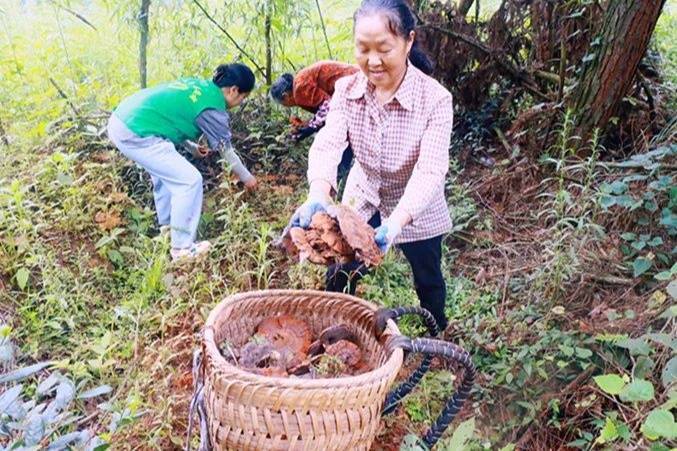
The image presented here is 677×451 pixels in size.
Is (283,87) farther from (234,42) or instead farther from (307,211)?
(307,211)

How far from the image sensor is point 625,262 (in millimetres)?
2701

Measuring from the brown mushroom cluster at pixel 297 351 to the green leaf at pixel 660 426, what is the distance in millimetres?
792

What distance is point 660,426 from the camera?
58.1 inches

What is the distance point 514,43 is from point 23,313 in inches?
132

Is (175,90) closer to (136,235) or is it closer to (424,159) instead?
(136,235)

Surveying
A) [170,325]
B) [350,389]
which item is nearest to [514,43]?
[170,325]

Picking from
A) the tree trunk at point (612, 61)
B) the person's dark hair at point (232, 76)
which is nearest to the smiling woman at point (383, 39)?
the person's dark hair at point (232, 76)

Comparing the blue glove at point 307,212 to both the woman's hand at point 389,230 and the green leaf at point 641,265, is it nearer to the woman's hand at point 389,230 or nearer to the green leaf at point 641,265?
the woman's hand at point 389,230

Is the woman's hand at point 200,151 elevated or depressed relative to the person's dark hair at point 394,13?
depressed

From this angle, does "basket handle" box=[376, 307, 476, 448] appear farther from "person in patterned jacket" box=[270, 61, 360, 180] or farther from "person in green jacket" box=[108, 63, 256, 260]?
"person in patterned jacket" box=[270, 61, 360, 180]

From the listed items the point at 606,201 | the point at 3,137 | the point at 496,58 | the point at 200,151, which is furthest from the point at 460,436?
the point at 3,137

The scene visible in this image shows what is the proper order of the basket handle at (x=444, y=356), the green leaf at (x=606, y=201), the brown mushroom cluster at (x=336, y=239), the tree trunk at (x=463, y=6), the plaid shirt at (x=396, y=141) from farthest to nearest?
the tree trunk at (x=463, y=6)
the green leaf at (x=606, y=201)
the plaid shirt at (x=396, y=141)
the brown mushroom cluster at (x=336, y=239)
the basket handle at (x=444, y=356)

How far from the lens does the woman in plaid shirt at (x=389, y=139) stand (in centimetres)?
191

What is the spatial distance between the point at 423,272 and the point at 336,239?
33.5 inches
